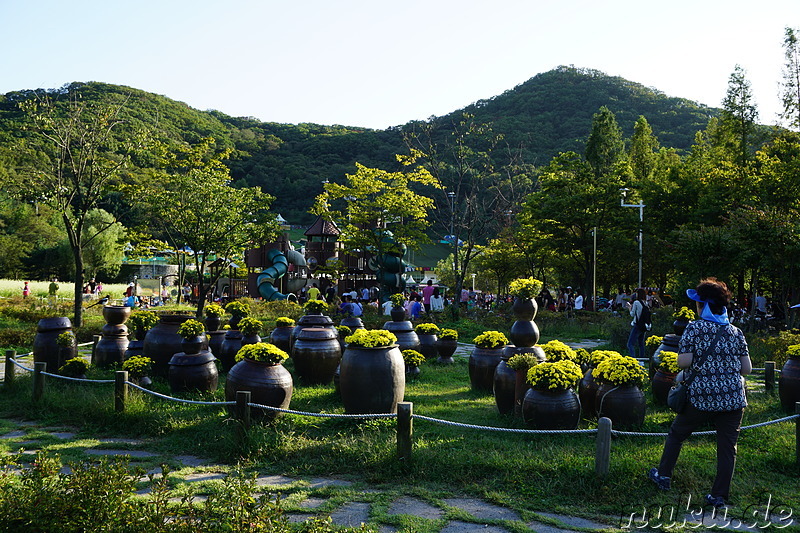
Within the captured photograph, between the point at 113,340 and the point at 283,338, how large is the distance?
9.87 ft

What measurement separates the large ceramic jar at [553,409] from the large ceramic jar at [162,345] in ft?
18.5

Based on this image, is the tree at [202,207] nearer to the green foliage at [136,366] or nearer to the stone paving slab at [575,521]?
the green foliage at [136,366]

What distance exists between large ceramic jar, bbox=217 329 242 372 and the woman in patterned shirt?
24.3ft

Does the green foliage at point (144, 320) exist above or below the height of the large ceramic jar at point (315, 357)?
above

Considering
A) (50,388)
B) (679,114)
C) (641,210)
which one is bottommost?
(50,388)

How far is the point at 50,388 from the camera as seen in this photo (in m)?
9.05

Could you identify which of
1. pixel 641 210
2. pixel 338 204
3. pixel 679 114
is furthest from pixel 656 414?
pixel 679 114

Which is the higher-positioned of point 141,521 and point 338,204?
point 338,204

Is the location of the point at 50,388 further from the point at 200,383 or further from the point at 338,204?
the point at 338,204

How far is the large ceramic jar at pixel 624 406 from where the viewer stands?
6742 mm

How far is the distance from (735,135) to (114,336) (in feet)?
77.7

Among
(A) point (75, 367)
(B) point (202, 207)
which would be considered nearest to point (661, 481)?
(A) point (75, 367)

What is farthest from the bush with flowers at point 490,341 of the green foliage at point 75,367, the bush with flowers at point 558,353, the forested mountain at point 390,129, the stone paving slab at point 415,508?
the forested mountain at point 390,129

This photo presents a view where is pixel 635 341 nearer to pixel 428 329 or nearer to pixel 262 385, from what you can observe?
pixel 428 329
